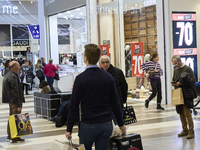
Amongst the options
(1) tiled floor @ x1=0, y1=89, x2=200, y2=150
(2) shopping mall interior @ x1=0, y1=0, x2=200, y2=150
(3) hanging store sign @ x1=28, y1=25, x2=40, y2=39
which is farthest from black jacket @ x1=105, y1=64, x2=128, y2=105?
(3) hanging store sign @ x1=28, y1=25, x2=40, y2=39

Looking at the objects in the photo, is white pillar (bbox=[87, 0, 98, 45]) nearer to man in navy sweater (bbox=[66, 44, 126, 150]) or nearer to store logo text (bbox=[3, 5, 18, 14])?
man in navy sweater (bbox=[66, 44, 126, 150])

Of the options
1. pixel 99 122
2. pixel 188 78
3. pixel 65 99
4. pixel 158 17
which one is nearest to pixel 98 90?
pixel 99 122

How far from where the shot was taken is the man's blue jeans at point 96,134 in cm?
321

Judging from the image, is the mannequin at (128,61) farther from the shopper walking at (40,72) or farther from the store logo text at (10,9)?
the store logo text at (10,9)

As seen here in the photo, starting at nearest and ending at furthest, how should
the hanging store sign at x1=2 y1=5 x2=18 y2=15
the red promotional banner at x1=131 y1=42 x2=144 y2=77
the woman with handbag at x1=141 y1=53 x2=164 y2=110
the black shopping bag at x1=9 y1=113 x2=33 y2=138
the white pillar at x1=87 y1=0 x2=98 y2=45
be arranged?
the black shopping bag at x1=9 y1=113 x2=33 y2=138 → the woman with handbag at x1=141 y1=53 x2=164 y2=110 → the red promotional banner at x1=131 y1=42 x2=144 y2=77 → the white pillar at x1=87 y1=0 x2=98 y2=45 → the hanging store sign at x1=2 y1=5 x2=18 y2=15

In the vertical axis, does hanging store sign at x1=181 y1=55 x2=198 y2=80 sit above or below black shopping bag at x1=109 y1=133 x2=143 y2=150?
above

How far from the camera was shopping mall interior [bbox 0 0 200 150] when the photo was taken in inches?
297

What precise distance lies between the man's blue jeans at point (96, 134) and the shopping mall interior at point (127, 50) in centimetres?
32

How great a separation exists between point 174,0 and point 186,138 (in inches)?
257

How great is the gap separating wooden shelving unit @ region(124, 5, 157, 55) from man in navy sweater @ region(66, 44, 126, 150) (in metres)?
9.50

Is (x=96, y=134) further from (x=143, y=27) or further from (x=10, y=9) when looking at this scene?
(x=10, y=9)

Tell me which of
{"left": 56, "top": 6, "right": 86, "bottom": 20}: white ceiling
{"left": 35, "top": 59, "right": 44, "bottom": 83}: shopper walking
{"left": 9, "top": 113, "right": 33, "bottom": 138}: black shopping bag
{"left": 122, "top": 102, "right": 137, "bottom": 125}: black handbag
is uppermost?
{"left": 56, "top": 6, "right": 86, "bottom": 20}: white ceiling

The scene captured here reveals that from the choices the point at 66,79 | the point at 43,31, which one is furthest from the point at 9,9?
the point at 66,79

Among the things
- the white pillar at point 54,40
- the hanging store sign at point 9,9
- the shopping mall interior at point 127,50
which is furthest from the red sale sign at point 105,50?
the hanging store sign at point 9,9
